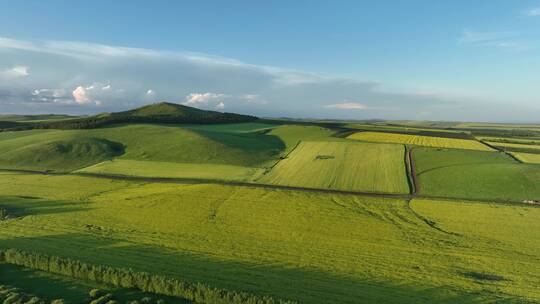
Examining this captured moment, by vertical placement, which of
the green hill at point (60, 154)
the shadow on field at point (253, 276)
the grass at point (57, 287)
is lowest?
the grass at point (57, 287)

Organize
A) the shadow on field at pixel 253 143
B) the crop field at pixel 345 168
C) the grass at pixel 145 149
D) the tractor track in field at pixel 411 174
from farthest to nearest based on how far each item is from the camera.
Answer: the shadow on field at pixel 253 143
the grass at pixel 145 149
the crop field at pixel 345 168
the tractor track in field at pixel 411 174

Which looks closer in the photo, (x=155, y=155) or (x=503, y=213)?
(x=503, y=213)

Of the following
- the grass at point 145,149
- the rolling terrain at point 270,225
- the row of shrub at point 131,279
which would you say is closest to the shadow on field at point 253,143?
the grass at point 145,149

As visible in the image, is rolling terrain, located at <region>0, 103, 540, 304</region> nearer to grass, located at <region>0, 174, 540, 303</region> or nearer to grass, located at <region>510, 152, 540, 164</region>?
grass, located at <region>0, 174, 540, 303</region>

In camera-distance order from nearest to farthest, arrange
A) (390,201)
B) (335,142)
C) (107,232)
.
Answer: (107,232) < (390,201) < (335,142)

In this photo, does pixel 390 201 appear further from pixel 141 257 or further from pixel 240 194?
pixel 141 257

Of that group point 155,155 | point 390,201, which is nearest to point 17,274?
point 390,201

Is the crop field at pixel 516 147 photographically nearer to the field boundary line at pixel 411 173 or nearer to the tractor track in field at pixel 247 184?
the field boundary line at pixel 411 173
